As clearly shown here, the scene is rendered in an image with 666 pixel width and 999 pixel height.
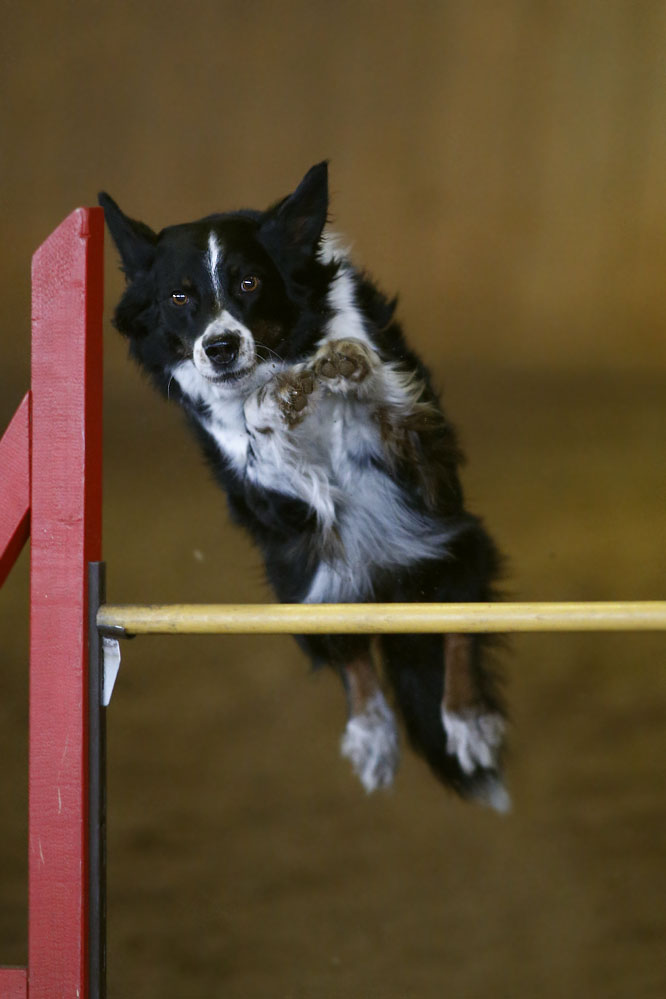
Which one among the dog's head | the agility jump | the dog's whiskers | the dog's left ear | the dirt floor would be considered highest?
the dog's left ear

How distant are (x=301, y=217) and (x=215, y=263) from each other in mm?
148

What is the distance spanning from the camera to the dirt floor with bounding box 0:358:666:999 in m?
2.10

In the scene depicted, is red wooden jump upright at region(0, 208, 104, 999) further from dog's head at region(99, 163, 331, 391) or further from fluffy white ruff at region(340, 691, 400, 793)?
fluffy white ruff at region(340, 691, 400, 793)

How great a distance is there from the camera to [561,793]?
2219mm

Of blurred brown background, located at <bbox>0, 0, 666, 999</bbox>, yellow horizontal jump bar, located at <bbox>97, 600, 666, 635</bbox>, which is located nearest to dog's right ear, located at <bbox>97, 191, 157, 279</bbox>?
blurred brown background, located at <bbox>0, 0, 666, 999</bbox>

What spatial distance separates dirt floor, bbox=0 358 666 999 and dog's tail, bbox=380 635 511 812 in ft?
1.01

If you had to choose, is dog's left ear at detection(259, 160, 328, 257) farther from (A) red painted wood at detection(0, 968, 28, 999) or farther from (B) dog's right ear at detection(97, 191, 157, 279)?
(A) red painted wood at detection(0, 968, 28, 999)

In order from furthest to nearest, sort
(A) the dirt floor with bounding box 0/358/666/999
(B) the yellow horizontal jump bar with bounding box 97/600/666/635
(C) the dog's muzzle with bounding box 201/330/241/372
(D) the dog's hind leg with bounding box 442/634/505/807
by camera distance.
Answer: (A) the dirt floor with bounding box 0/358/666/999, (D) the dog's hind leg with bounding box 442/634/505/807, (C) the dog's muzzle with bounding box 201/330/241/372, (B) the yellow horizontal jump bar with bounding box 97/600/666/635

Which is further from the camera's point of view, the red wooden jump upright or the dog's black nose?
the dog's black nose

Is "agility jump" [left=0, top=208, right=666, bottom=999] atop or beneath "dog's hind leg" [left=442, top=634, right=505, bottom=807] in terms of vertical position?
atop

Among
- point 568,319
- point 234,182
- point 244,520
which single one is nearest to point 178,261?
point 244,520

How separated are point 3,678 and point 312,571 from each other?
1.39 m

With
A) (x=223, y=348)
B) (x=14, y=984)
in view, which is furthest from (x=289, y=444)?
(x=14, y=984)

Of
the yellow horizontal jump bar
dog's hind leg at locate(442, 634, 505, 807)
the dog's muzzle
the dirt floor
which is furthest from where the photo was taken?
the dirt floor
